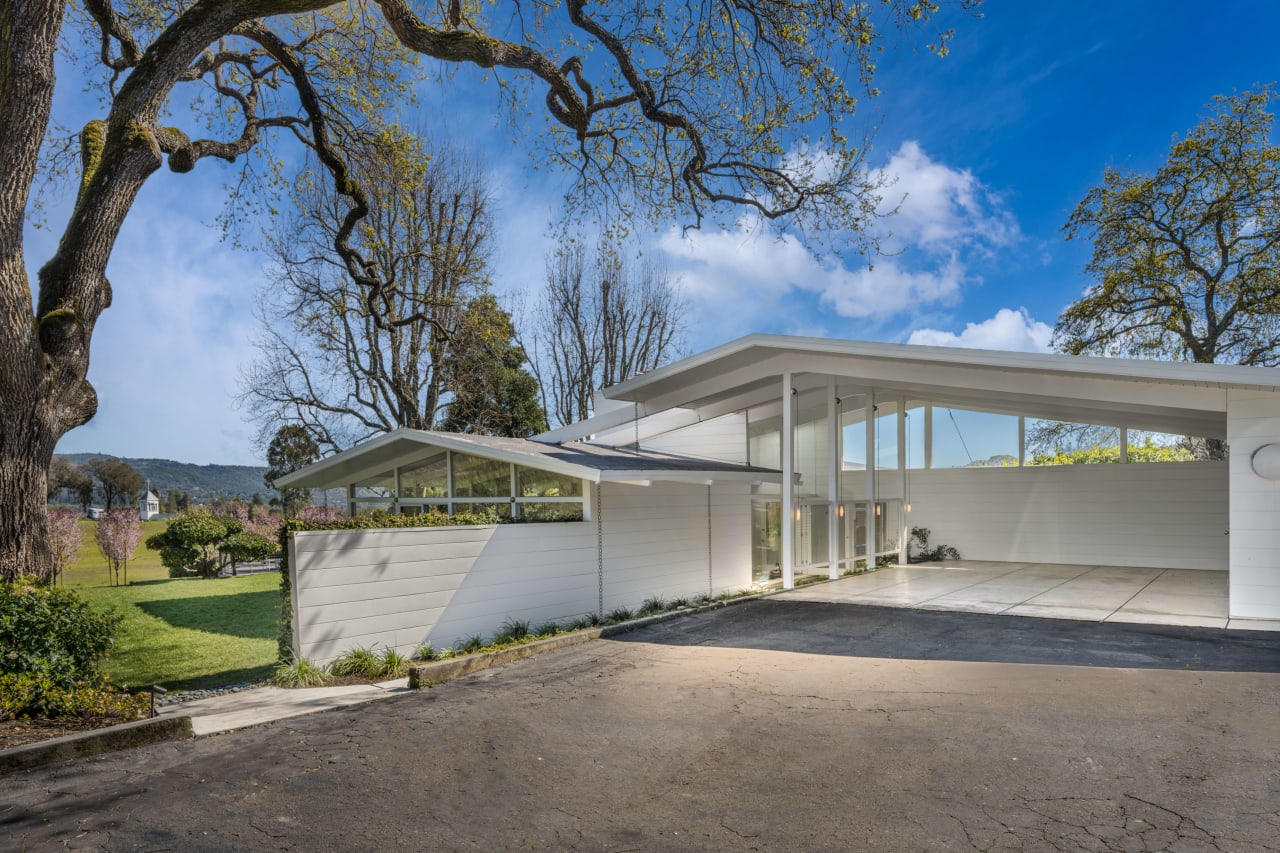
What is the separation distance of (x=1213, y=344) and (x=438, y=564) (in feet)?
66.1

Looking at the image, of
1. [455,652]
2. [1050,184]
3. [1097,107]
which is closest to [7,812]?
[455,652]

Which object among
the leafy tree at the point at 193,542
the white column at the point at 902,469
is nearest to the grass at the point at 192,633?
the leafy tree at the point at 193,542

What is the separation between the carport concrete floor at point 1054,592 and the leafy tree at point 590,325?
1358cm

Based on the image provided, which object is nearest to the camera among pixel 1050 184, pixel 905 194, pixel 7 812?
pixel 7 812

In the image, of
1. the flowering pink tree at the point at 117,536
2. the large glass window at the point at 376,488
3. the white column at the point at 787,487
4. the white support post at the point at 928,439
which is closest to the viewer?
the large glass window at the point at 376,488

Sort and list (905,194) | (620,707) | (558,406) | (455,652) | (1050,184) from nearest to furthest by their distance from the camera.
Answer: (620,707)
(455,652)
(905,194)
(1050,184)
(558,406)

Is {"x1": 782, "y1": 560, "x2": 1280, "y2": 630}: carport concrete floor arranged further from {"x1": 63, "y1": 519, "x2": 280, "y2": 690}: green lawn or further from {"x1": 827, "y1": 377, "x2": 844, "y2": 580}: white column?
{"x1": 63, "y1": 519, "x2": 280, "y2": 690}: green lawn

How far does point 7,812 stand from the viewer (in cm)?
380

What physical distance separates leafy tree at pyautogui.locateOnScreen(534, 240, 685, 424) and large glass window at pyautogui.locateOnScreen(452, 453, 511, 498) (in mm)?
14997

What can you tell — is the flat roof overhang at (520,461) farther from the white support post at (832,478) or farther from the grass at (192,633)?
the grass at (192,633)

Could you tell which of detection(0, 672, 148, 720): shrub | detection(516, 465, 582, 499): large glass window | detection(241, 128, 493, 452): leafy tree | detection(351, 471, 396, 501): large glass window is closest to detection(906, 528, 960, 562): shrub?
detection(516, 465, 582, 499): large glass window

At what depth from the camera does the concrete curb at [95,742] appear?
4477 millimetres

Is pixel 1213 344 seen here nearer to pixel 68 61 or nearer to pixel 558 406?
pixel 558 406

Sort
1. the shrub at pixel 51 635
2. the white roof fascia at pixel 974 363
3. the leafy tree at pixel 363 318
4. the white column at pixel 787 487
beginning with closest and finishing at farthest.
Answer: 1. the shrub at pixel 51 635
2. the white roof fascia at pixel 974 363
3. the white column at pixel 787 487
4. the leafy tree at pixel 363 318
